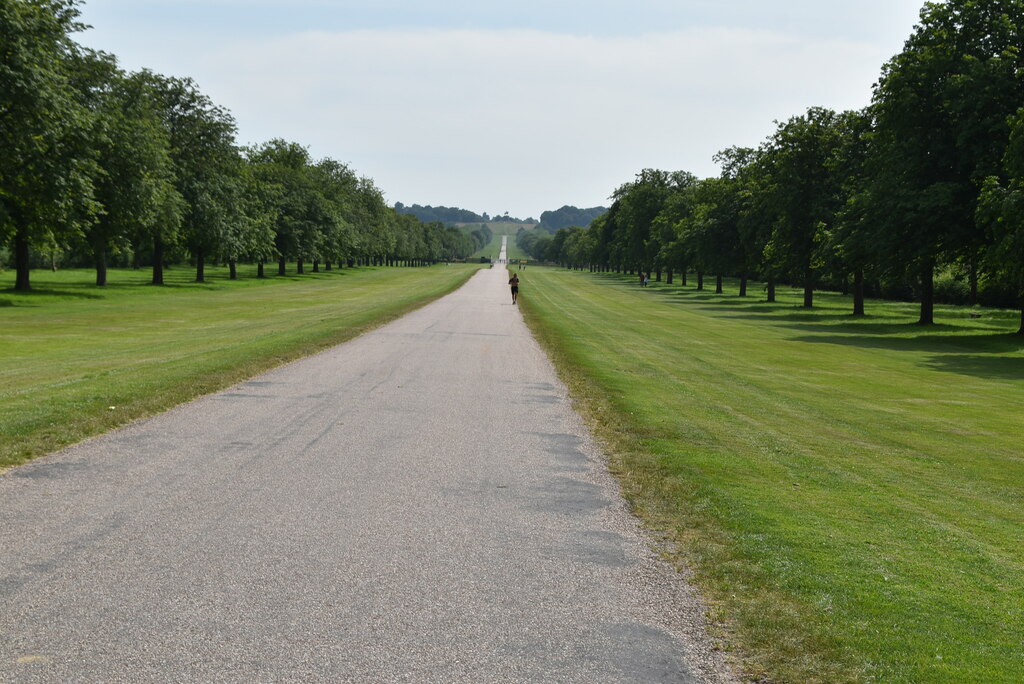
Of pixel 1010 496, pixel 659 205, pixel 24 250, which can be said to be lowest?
pixel 1010 496

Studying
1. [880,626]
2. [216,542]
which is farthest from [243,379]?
[880,626]

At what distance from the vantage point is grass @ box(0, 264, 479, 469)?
11.4 meters

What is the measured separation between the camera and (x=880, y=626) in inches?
201

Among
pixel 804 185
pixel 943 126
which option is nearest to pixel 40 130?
pixel 943 126

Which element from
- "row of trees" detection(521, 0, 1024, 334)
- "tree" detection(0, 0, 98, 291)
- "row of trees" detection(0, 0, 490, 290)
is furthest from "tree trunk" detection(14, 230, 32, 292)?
"row of trees" detection(521, 0, 1024, 334)

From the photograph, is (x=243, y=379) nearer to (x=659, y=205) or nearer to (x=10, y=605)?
(x=10, y=605)

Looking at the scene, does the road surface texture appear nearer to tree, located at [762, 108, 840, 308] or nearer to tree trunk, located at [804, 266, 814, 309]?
tree, located at [762, 108, 840, 308]

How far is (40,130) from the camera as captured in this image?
122ft

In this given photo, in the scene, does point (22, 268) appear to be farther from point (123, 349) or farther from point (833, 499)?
point (833, 499)

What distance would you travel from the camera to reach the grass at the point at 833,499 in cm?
495

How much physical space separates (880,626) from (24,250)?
51.2 meters

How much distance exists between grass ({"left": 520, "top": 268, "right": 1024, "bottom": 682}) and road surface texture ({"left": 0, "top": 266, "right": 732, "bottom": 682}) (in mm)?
529

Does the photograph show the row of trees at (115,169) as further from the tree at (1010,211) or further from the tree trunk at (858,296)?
the tree trunk at (858,296)

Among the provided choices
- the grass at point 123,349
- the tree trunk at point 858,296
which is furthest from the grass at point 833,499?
the tree trunk at point 858,296
